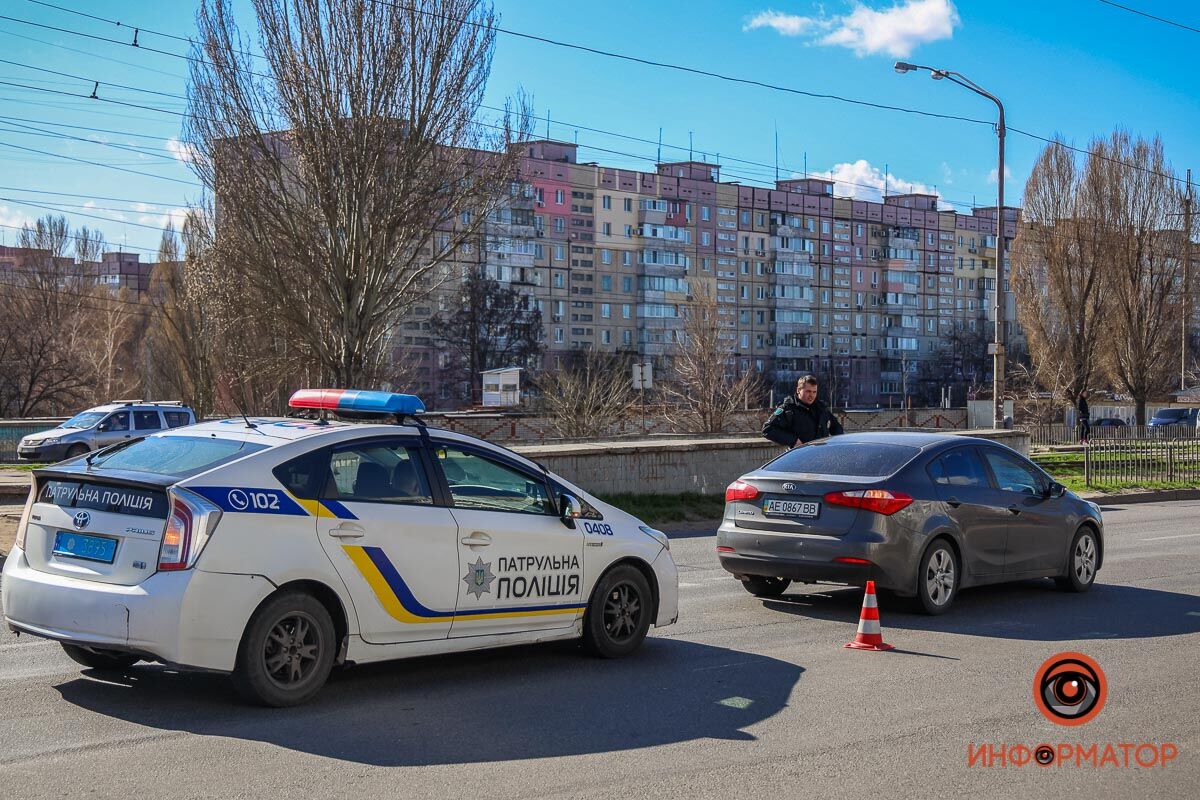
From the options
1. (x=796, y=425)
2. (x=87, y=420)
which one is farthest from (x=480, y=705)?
(x=87, y=420)

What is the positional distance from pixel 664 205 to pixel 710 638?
89.7m

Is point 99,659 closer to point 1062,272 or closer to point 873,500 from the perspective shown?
point 873,500

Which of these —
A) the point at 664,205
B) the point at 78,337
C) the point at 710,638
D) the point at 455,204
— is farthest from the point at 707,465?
the point at 664,205

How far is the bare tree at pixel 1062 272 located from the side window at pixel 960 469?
46585mm

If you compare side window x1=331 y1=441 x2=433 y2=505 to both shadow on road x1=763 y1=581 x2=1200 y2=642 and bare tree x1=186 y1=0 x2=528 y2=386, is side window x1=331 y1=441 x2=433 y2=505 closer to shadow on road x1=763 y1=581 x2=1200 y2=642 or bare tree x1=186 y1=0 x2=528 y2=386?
shadow on road x1=763 y1=581 x2=1200 y2=642

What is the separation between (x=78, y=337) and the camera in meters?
67.4

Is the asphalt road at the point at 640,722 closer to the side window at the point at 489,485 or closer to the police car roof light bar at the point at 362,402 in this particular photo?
the side window at the point at 489,485

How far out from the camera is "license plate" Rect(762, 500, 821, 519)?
33.5 feet

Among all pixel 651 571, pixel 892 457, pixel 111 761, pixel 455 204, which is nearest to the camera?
pixel 111 761

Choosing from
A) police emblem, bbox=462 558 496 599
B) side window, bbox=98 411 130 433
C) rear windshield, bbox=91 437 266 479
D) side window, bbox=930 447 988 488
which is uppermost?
rear windshield, bbox=91 437 266 479

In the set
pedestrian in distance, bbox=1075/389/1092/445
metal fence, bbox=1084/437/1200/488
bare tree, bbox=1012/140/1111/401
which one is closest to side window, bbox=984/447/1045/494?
metal fence, bbox=1084/437/1200/488

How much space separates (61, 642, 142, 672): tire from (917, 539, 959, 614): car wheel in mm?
6072

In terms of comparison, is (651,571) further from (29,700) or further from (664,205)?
(664,205)

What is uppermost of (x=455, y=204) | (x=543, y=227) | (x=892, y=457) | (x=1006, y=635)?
(x=543, y=227)
